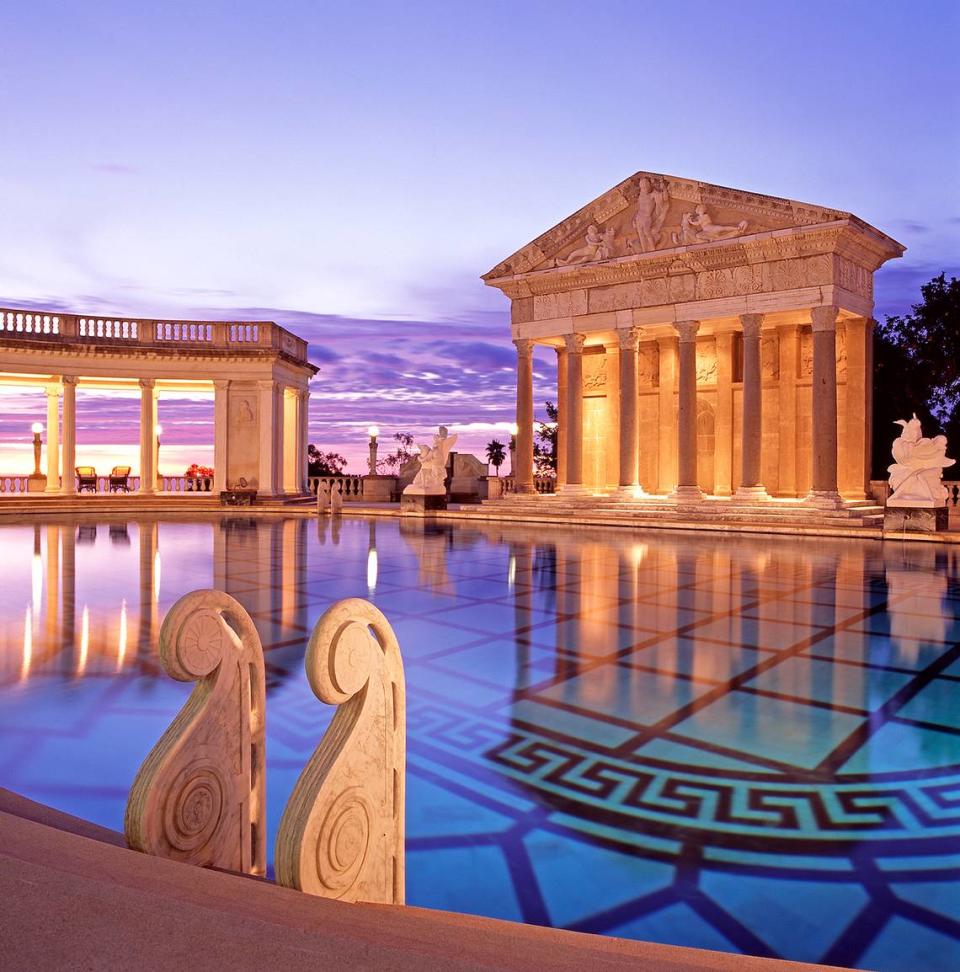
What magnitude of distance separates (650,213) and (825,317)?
23.5 ft

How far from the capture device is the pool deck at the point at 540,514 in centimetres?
2320

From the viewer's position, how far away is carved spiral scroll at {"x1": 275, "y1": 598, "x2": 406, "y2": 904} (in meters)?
2.62

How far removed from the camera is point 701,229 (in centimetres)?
2723

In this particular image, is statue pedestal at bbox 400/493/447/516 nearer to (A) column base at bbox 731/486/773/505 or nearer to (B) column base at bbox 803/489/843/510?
(A) column base at bbox 731/486/773/505

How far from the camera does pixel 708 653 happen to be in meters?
7.85

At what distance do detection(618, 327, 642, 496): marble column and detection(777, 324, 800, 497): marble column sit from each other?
532cm

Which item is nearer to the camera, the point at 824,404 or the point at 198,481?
the point at 824,404

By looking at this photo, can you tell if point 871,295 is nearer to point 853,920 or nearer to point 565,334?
point 565,334

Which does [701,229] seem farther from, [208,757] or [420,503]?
[208,757]

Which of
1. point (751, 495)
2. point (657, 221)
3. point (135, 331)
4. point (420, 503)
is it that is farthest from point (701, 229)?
point (135, 331)

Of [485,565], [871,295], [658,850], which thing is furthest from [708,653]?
[871,295]

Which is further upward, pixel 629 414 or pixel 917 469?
pixel 629 414

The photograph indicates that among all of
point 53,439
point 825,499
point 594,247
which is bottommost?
point 825,499

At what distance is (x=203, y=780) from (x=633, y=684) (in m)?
4.43
